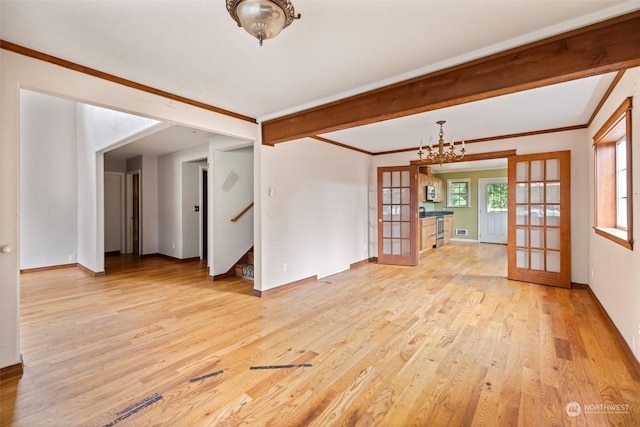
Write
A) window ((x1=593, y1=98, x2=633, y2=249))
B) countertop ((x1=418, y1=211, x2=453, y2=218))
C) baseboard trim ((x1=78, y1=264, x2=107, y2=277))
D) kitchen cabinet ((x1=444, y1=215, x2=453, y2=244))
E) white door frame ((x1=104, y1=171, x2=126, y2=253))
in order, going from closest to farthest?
window ((x1=593, y1=98, x2=633, y2=249)) → baseboard trim ((x1=78, y1=264, x2=107, y2=277)) → white door frame ((x1=104, y1=171, x2=126, y2=253)) → countertop ((x1=418, y1=211, x2=453, y2=218)) → kitchen cabinet ((x1=444, y1=215, x2=453, y2=244))

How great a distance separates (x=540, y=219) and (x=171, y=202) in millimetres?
7049

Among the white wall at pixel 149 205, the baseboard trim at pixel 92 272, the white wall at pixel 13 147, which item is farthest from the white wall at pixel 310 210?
the white wall at pixel 149 205

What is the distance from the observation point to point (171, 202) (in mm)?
6586

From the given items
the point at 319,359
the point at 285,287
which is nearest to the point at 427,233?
the point at 285,287

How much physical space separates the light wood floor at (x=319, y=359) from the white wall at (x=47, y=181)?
6.32 ft

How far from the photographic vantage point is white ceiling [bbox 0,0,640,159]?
5.49ft

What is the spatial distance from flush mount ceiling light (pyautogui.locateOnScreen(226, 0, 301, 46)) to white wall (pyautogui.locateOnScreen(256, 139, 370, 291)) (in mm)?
2449

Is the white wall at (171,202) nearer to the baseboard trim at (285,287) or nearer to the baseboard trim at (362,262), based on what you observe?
the baseboard trim at (285,287)

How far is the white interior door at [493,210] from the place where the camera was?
28.5 feet

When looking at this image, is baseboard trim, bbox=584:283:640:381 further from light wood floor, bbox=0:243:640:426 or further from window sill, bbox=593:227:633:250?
window sill, bbox=593:227:633:250

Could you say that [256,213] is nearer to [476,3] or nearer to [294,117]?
[294,117]

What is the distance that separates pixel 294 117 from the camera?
11.5 feet

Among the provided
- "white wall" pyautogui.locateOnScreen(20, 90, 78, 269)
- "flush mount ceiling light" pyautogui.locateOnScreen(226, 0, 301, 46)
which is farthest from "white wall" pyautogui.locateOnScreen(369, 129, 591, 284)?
"white wall" pyautogui.locateOnScreen(20, 90, 78, 269)

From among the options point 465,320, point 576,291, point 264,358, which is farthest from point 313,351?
point 576,291
